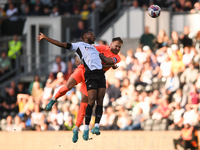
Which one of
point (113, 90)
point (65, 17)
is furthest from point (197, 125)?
point (65, 17)

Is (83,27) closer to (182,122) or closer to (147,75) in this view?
(147,75)

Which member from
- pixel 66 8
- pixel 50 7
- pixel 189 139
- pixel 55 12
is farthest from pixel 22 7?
pixel 189 139

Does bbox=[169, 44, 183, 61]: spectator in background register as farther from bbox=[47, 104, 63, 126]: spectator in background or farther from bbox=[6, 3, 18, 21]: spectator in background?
bbox=[6, 3, 18, 21]: spectator in background

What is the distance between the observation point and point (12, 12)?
2041cm

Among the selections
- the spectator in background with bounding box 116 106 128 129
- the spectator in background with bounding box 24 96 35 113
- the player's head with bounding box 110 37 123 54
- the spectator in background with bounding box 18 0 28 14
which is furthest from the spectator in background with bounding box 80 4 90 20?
the player's head with bounding box 110 37 123 54

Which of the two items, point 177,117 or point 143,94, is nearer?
point 177,117

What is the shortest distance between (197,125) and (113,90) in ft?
9.34

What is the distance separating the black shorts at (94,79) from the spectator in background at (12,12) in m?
11.3

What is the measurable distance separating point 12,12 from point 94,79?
38.0ft

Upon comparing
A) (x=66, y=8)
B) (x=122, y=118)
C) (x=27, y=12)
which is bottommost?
(x=122, y=118)

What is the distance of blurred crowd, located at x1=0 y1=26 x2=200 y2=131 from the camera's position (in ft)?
48.9

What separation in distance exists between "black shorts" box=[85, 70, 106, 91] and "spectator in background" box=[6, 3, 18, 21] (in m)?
11.3

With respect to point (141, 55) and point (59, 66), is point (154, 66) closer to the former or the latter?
point (141, 55)

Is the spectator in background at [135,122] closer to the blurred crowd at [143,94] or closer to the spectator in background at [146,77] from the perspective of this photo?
the blurred crowd at [143,94]
